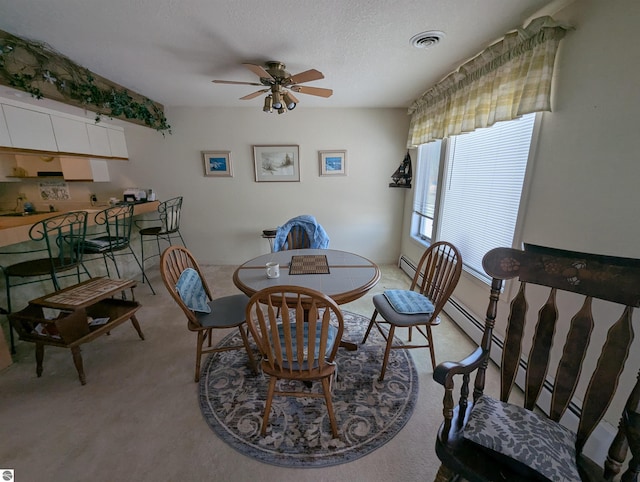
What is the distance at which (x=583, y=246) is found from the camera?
132cm

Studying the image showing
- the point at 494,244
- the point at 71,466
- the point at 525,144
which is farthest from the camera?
the point at 494,244

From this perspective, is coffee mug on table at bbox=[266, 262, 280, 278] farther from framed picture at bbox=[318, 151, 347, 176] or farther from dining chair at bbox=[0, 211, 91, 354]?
framed picture at bbox=[318, 151, 347, 176]

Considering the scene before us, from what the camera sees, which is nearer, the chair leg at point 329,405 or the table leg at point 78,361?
the chair leg at point 329,405

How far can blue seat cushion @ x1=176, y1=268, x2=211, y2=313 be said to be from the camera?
5.40 ft

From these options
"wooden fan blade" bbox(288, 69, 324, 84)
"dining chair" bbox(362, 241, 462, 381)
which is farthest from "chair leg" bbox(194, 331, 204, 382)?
"wooden fan blade" bbox(288, 69, 324, 84)

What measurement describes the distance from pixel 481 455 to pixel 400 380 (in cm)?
91

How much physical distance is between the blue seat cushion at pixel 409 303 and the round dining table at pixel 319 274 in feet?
0.76

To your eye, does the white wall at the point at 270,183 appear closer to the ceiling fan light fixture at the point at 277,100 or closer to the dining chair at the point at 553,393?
the ceiling fan light fixture at the point at 277,100

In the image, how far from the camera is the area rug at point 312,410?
131 centimetres

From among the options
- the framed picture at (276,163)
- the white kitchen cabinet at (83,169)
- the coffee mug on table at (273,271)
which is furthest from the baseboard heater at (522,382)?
the white kitchen cabinet at (83,169)

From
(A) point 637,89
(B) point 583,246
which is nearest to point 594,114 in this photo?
(A) point 637,89

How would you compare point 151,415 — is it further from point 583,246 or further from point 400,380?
point 583,246

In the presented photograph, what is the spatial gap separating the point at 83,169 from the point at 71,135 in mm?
629

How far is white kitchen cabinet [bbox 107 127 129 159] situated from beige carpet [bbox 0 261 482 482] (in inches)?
102
